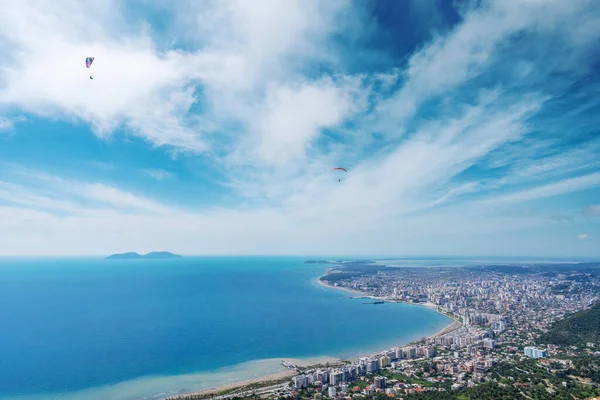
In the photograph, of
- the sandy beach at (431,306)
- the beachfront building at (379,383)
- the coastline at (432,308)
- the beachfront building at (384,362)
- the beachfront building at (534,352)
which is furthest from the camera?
the sandy beach at (431,306)

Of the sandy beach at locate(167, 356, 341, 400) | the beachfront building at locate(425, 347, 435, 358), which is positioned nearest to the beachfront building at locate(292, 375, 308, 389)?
the sandy beach at locate(167, 356, 341, 400)

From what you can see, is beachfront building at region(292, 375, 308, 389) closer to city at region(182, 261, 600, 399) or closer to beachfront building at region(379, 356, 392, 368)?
city at region(182, 261, 600, 399)

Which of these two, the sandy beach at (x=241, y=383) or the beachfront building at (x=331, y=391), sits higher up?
the beachfront building at (x=331, y=391)

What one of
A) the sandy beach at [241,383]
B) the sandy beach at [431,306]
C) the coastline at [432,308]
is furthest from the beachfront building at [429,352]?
the sandy beach at [241,383]

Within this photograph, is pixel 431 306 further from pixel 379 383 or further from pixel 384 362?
pixel 379 383

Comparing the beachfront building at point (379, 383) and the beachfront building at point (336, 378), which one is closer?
the beachfront building at point (379, 383)

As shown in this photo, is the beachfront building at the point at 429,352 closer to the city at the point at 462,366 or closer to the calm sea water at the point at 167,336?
the city at the point at 462,366

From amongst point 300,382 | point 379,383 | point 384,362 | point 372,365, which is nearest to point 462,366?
point 384,362
